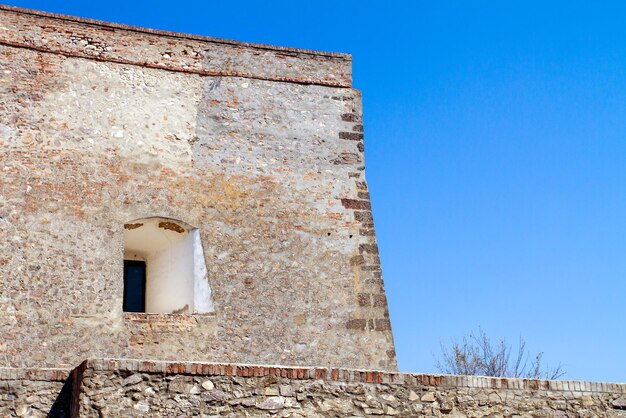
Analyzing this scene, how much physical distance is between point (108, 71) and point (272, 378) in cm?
641

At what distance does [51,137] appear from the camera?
39.8ft

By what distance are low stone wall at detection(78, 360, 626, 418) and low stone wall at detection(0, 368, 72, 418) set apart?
2.04 ft

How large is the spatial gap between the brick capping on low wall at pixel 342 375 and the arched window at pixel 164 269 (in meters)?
4.16

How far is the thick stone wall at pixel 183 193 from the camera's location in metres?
11.6

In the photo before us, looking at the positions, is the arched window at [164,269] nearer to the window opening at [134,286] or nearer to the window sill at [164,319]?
the window opening at [134,286]

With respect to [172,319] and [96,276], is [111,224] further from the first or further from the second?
[172,319]

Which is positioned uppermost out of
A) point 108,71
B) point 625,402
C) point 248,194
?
point 108,71

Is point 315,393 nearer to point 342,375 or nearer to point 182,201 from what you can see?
point 342,375

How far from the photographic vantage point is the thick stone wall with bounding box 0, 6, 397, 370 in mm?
11594

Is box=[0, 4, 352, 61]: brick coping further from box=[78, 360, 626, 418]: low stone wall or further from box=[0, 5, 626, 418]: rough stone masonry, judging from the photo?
box=[78, 360, 626, 418]: low stone wall

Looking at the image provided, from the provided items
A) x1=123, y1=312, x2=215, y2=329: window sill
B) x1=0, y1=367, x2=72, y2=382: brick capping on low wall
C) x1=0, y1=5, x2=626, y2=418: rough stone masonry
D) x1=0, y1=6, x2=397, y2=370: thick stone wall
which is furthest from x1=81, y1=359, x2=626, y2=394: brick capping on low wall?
x1=123, y1=312, x2=215, y2=329: window sill

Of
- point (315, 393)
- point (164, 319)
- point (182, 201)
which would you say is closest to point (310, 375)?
point (315, 393)

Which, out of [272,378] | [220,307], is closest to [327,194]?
[220,307]

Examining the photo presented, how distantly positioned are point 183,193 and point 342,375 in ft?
16.6
